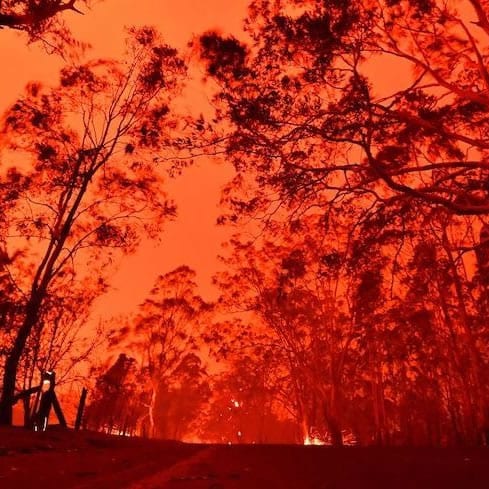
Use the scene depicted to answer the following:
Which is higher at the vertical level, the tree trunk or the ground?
the tree trunk

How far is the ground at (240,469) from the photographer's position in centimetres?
487

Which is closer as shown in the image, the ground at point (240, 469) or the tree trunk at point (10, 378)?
the ground at point (240, 469)

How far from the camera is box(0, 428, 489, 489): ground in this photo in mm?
4867

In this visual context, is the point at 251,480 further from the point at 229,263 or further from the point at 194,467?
the point at 229,263

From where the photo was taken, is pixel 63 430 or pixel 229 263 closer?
pixel 63 430

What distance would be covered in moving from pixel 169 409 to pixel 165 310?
29.9 metres

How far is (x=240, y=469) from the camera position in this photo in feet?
19.7

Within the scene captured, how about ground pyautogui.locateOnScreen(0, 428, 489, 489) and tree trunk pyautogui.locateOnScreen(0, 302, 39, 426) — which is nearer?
ground pyautogui.locateOnScreen(0, 428, 489, 489)

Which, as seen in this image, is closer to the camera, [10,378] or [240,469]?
[240,469]

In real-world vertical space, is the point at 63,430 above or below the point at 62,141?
below

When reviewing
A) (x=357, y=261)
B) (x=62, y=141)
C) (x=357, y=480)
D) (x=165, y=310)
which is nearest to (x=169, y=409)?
(x=165, y=310)

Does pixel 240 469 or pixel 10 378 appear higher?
pixel 10 378

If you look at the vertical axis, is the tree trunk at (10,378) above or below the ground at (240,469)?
above

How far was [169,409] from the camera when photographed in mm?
56312
